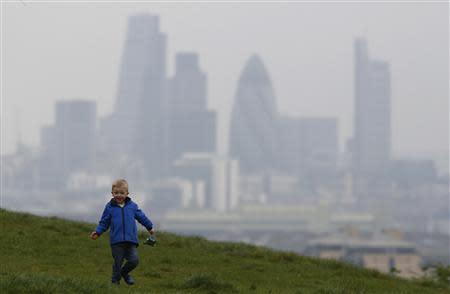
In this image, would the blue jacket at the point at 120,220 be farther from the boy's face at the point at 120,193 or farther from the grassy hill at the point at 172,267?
the grassy hill at the point at 172,267

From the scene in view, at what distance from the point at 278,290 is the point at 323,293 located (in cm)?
164

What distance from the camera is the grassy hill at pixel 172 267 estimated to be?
16641 millimetres

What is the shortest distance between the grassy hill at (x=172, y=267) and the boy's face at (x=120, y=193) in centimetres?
132

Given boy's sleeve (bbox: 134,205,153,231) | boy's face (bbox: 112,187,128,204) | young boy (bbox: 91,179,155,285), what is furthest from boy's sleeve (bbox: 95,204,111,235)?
boy's sleeve (bbox: 134,205,153,231)

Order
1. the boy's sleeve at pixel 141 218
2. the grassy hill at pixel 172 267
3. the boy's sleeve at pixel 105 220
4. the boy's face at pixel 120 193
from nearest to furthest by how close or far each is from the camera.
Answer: the boy's face at pixel 120 193 → the boy's sleeve at pixel 105 220 → the boy's sleeve at pixel 141 218 → the grassy hill at pixel 172 267

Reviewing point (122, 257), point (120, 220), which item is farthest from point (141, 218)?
point (122, 257)

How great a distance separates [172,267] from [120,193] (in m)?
5.73

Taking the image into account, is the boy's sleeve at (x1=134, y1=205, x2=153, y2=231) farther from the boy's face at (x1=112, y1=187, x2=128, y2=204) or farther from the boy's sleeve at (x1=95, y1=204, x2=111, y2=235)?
the boy's sleeve at (x1=95, y1=204, x2=111, y2=235)

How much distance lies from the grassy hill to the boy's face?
52.0 inches

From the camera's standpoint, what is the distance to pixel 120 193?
1507 centimetres

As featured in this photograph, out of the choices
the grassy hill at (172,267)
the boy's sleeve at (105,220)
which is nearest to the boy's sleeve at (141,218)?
the boy's sleeve at (105,220)

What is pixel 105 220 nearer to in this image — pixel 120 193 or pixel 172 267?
pixel 120 193

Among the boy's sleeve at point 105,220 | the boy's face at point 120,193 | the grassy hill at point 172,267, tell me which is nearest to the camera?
the boy's face at point 120,193

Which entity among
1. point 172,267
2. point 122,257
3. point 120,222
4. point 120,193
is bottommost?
point 172,267
